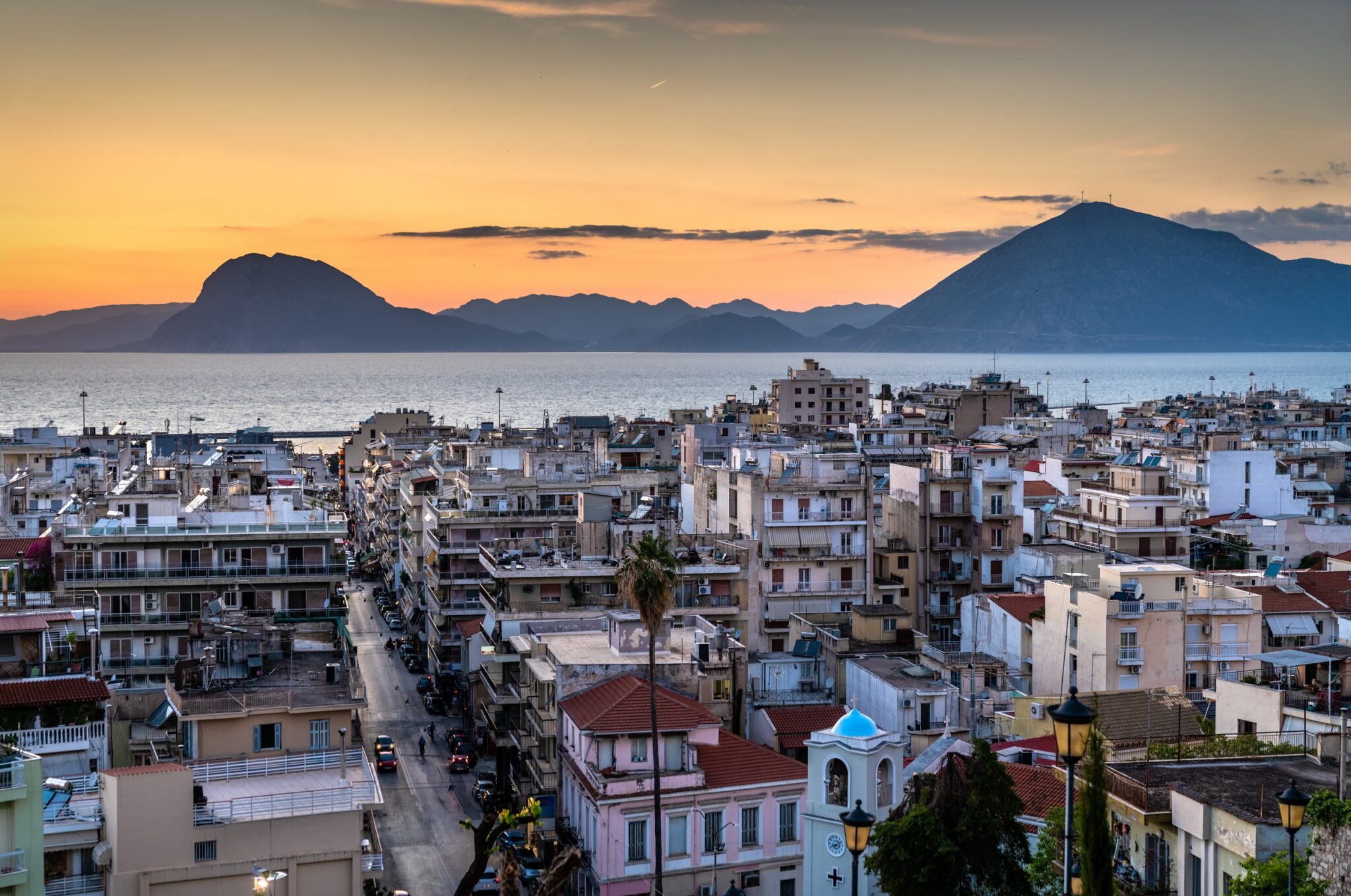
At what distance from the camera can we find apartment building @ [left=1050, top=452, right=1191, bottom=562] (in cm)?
6197

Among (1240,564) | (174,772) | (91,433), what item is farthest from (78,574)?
(91,433)

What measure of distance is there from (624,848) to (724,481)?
1023 inches

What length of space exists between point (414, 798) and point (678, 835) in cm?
1435

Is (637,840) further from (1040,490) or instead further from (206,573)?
(1040,490)

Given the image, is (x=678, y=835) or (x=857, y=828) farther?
(x=678, y=835)

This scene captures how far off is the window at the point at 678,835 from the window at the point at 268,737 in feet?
31.5

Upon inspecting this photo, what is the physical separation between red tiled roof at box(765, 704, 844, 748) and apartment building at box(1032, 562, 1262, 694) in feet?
22.7

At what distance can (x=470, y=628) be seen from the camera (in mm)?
58156

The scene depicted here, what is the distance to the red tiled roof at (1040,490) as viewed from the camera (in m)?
75.0

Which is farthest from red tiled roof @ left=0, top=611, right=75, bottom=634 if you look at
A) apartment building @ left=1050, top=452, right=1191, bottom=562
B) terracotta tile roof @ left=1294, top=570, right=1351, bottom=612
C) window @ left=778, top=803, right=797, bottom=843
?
apartment building @ left=1050, top=452, right=1191, bottom=562

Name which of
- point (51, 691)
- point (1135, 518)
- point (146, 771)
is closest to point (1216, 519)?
point (1135, 518)

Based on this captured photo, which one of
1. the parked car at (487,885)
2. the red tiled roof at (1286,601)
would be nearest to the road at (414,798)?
the parked car at (487,885)

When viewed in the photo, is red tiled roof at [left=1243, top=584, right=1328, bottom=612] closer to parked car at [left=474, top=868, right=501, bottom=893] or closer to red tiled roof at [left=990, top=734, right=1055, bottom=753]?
red tiled roof at [left=990, top=734, right=1055, bottom=753]

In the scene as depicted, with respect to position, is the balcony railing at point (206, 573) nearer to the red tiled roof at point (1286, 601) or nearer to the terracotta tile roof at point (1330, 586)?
the red tiled roof at point (1286, 601)
